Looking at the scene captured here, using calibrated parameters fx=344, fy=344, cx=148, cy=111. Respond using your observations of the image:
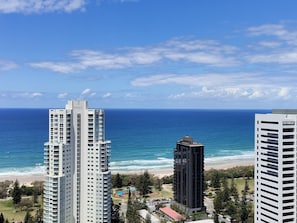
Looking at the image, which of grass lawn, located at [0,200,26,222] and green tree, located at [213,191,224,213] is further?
green tree, located at [213,191,224,213]

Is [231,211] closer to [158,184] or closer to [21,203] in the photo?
[158,184]

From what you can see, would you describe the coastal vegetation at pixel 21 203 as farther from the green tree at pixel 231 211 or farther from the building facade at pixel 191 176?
the green tree at pixel 231 211

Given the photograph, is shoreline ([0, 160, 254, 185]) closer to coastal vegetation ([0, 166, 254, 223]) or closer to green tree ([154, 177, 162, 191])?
coastal vegetation ([0, 166, 254, 223])

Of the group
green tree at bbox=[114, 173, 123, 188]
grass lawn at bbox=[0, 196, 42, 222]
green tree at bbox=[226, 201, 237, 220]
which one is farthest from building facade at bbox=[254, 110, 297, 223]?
green tree at bbox=[114, 173, 123, 188]

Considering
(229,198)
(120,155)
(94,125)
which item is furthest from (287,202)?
(120,155)

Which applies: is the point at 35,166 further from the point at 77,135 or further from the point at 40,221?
the point at 77,135

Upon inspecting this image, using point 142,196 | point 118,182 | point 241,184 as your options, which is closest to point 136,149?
point 118,182
